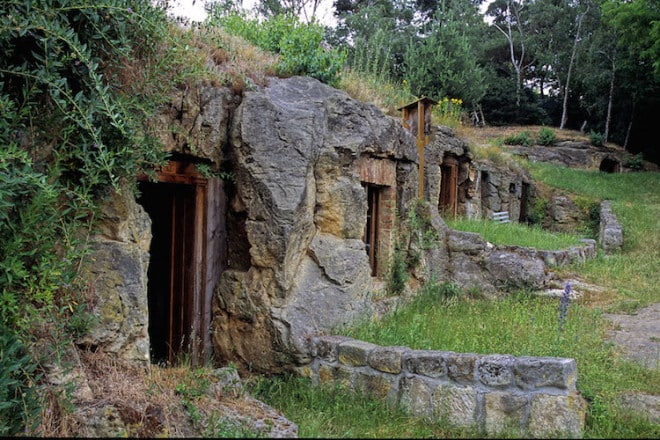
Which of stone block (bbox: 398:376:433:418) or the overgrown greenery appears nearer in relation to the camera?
the overgrown greenery

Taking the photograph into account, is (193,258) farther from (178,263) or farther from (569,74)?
(569,74)

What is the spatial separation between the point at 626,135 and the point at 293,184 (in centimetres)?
2792

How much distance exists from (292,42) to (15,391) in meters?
5.35

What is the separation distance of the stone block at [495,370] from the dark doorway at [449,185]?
8995 millimetres

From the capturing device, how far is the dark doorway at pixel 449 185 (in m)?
13.3

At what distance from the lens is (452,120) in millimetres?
13633

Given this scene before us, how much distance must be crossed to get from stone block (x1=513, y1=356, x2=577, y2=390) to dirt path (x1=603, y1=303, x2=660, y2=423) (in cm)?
88

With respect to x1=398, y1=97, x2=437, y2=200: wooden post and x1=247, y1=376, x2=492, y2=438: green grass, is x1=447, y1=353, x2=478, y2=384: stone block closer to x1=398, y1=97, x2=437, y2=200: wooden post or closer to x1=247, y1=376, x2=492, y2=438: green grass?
x1=247, y1=376, x2=492, y2=438: green grass

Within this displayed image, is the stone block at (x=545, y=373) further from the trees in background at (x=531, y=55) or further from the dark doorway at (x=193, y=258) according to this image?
the trees in background at (x=531, y=55)

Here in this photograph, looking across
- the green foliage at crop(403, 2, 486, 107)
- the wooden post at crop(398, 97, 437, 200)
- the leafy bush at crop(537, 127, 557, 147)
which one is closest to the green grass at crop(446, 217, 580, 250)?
the wooden post at crop(398, 97, 437, 200)

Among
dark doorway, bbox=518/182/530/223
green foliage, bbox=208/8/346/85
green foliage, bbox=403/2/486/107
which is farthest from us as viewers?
green foliage, bbox=403/2/486/107

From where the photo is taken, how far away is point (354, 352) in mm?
5195

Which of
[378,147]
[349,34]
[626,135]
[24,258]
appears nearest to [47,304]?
[24,258]

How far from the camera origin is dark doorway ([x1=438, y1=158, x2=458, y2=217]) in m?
13.3
